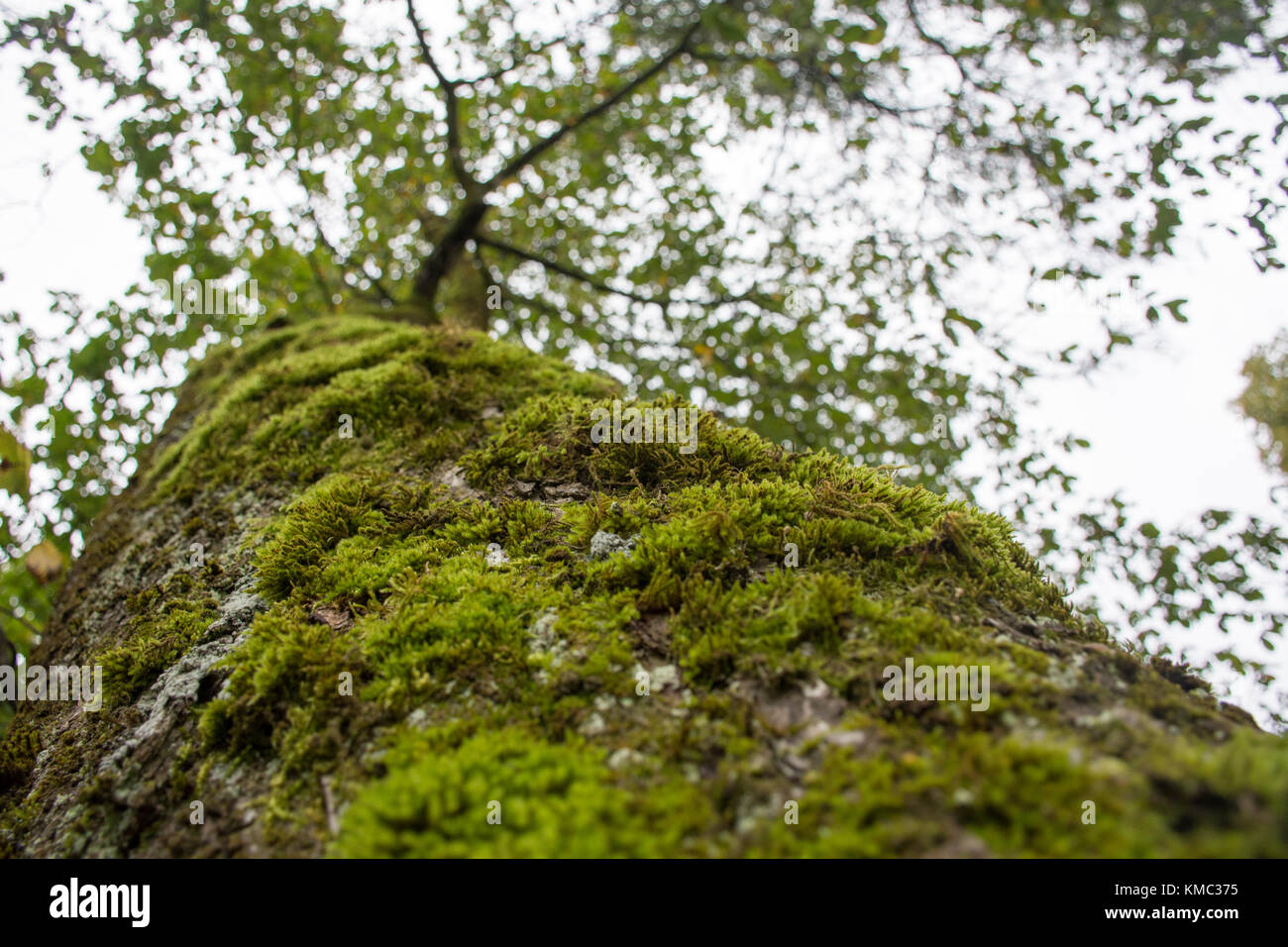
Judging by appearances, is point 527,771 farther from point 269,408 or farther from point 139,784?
point 269,408

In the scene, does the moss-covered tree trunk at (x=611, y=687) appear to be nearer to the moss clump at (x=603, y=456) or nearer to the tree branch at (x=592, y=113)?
the moss clump at (x=603, y=456)

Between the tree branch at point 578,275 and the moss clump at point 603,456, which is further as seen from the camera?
the tree branch at point 578,275

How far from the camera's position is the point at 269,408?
428 cm

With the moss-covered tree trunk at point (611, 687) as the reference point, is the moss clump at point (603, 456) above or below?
above

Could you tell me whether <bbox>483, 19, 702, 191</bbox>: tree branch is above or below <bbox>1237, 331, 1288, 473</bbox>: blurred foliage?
above

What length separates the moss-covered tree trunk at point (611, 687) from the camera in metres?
1.43

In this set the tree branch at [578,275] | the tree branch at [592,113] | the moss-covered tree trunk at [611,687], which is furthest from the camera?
the tree branch at [578,275]

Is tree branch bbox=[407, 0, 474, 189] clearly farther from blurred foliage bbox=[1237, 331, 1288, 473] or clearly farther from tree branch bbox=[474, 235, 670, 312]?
blurred foliage bbox=[1237, 331, 1288, 473]

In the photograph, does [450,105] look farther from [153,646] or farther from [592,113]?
[153,646]

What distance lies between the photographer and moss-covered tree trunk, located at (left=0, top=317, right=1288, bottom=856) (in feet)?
4.70

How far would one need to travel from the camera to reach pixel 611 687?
1.88 meters

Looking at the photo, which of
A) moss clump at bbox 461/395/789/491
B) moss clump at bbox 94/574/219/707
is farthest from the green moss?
moss clump at bbox 94/574/219/707

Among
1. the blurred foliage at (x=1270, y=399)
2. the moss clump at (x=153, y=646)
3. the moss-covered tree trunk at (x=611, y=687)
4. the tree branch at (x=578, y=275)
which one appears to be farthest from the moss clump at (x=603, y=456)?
the blurred foliage at (x=1270, y=399)

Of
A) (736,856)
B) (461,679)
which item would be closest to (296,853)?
(461,679)
